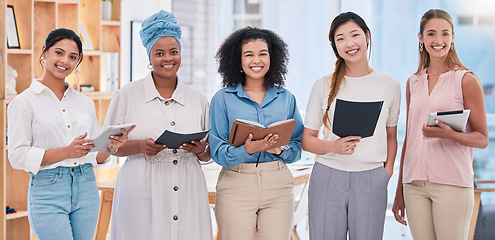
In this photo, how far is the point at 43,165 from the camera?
104 inches

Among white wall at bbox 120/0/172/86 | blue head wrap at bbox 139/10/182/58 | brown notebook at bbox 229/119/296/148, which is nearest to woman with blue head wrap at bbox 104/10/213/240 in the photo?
blue head wrap at bbox 139/10/182/58

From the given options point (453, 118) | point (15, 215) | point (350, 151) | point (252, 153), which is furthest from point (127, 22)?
point (453, 118)

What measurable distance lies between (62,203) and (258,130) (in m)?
1.03

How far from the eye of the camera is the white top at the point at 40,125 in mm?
2625

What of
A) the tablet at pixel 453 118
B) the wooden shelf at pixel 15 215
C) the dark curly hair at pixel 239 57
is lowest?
the wooden shelf at pixel 15 215

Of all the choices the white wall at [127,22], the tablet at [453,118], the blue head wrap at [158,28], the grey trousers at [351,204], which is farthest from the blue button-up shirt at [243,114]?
the white wall at [127,22]

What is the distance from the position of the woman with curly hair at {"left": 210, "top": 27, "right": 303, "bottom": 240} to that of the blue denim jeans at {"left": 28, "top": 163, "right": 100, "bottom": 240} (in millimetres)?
→ 661

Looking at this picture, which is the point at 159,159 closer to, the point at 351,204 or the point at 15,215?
the point at 351,204

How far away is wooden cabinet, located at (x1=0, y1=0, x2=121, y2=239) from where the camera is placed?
12.4ft

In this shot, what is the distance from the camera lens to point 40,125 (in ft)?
8.77

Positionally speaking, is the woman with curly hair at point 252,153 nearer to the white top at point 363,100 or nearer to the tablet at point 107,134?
the white top at point 363,100

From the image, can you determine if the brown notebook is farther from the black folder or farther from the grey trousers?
the grey trousers

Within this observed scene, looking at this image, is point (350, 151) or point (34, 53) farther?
point (34, 53)

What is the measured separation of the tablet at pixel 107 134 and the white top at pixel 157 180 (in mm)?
138
